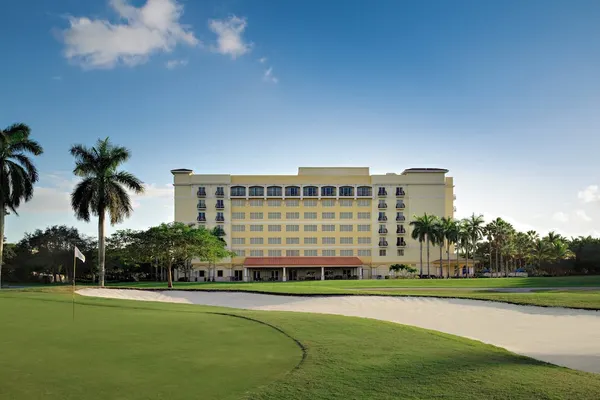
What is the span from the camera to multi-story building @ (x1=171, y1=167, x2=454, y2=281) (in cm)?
10750

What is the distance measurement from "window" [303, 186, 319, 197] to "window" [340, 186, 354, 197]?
524cm

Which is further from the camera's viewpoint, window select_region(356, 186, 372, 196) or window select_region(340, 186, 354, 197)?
window select_region(356, 186, 372, 196)

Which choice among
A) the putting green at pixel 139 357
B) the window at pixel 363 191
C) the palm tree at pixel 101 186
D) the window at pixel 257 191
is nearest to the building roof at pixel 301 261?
the window at pixel 257 191

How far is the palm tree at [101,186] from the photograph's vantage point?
4791 centimetres

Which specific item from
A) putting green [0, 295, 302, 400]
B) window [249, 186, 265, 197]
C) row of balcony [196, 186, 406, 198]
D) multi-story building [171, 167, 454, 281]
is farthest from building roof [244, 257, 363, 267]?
putting green [0, 295, 302, 400]

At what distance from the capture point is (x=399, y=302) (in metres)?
32.9

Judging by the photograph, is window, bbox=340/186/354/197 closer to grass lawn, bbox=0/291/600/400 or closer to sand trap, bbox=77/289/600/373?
sand trap, bbox=77/289/600/373

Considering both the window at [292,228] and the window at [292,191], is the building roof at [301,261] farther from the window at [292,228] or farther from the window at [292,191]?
the window at [292,191]

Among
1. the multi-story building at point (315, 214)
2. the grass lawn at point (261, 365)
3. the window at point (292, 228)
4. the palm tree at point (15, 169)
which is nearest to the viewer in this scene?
the grass lawn at point (261, 365)

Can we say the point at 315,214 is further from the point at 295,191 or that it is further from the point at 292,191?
the point at 292,191

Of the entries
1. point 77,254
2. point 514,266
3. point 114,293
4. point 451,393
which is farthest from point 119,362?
point 514,266

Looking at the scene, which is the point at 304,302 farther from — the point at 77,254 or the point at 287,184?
the point at 287,184

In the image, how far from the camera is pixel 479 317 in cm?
2508

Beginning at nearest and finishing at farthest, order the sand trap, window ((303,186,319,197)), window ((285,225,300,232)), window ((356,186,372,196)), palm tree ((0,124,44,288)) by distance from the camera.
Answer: the sand trap, palm tree ((0,124,44,288)), window ((285,225,300,232)), window ((303,186,319,197)), window ((356,186,372,196))
